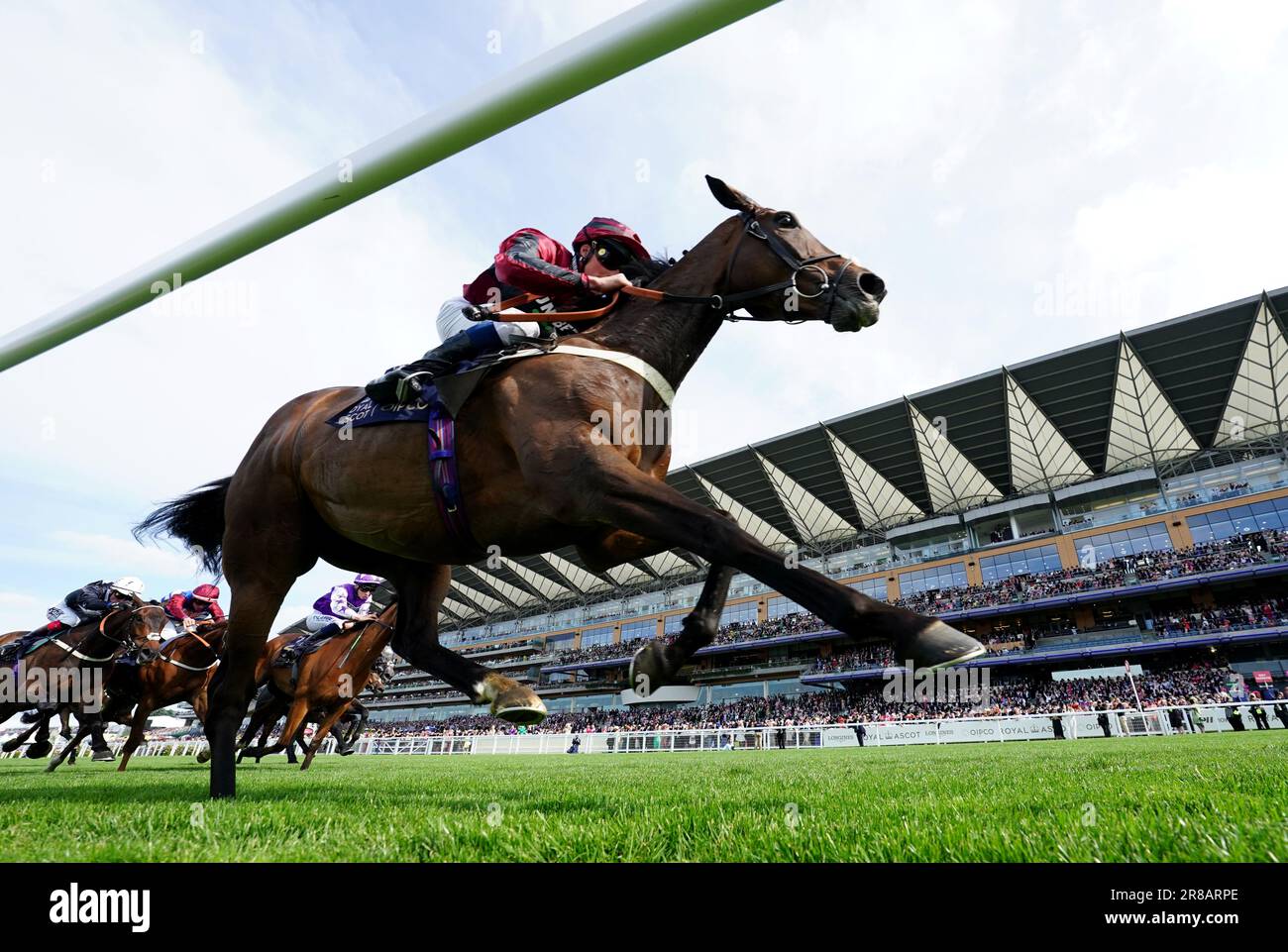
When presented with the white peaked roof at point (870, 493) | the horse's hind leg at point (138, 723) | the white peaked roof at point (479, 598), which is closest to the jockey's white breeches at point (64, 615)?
the horse's hind leg at point (138, 723)

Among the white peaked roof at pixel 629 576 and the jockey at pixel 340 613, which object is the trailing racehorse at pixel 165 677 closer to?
the jockey at pixel 340 613

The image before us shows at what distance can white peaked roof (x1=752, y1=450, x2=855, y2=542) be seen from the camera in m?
46.9

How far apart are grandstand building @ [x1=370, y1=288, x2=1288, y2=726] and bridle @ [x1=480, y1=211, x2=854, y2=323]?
23.2m

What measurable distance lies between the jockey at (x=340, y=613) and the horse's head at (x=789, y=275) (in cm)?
914

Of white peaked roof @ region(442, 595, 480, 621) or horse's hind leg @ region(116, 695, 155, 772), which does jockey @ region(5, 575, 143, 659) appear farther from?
white peaked roof @ region(442, 595, 480, 621)

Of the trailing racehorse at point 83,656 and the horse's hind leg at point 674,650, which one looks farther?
the trailing racehorse at point 83,656

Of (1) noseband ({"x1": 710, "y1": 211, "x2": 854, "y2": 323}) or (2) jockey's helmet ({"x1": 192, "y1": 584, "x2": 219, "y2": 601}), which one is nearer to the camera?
(1) noseband ({"x1": 710, "y1": 211, "x2": 854, "y2": 323})

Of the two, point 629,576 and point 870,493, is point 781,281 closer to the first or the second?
point 870,493

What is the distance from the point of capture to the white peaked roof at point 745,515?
48.2m

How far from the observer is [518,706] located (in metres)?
3.40

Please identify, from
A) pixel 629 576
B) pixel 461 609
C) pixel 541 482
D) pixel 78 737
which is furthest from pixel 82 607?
pixel 461 609

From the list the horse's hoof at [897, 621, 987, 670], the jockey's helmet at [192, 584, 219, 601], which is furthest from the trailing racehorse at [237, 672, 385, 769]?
the horse's hoof at [897, 621, 987, 670]

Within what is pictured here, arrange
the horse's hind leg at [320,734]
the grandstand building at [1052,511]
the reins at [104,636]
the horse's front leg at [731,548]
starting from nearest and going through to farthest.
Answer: the horse's front leg at [731,548], the reins at [104,636], the horse's hind leg at [320,734], the grandstand building at [1052,511]
